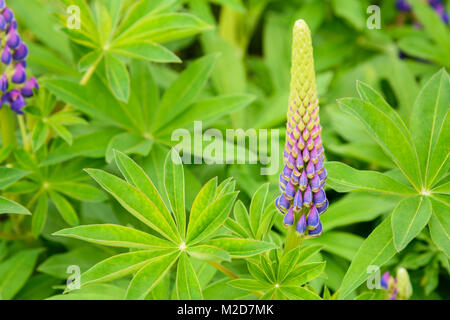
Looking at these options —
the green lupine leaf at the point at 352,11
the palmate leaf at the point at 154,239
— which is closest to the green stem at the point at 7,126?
the palmate leaf at the point at 154,239

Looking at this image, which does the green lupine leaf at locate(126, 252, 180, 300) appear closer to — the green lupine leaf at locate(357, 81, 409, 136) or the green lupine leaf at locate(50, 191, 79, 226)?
the green lupine leaf at locate(50, 191, 79, 226)

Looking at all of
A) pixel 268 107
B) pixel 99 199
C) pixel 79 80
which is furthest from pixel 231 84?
pixel 99 199

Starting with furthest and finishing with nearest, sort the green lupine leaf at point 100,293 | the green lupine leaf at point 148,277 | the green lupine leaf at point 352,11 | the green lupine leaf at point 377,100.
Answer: the green lupine leaf at point 352,11 → the green lupine leaf at point 100,293 → the green lupine leaf at point 377,100 → the green lupine leaf at point 148,277

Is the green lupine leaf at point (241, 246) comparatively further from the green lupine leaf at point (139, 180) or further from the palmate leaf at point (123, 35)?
the palmate leaf at point (123, 35)

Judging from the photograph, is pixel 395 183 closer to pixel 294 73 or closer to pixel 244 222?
pixel 244 222

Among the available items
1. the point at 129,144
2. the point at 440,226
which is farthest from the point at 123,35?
the point at 440,226

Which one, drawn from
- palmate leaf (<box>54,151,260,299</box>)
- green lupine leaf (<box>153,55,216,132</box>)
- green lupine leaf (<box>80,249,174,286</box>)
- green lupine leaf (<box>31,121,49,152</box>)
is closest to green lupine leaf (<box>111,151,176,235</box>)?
palmate leaf (<box>54,151,260,299</box>)
